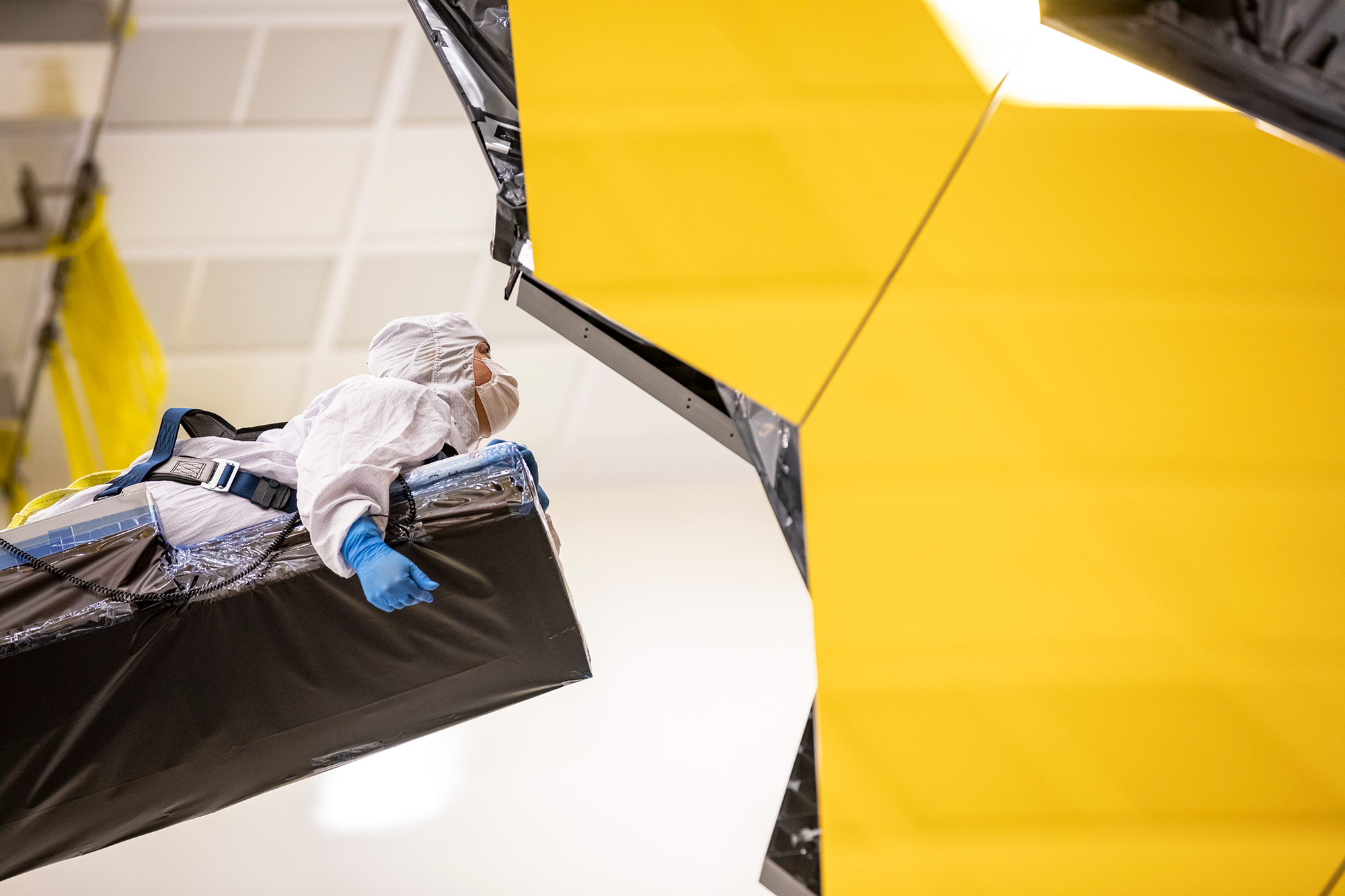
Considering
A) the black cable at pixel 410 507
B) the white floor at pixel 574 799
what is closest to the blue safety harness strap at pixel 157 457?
the black cable at pixel 410 507

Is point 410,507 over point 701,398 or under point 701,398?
under

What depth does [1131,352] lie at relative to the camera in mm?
1248

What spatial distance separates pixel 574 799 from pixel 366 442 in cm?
186

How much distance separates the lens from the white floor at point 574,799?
2.68 meters

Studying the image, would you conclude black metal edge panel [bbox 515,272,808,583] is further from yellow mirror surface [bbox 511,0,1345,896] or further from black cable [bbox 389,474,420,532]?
Result: black cable [bbox 389,474,420,532]

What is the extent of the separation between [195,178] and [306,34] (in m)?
0.77

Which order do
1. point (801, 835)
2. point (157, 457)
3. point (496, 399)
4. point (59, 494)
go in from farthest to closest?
point (496, 399) < point (59, 494) < point (157, 457) < point (801, 835)

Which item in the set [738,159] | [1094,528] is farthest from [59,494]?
[1094,528]

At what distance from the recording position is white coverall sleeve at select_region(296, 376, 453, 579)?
1.38 meters

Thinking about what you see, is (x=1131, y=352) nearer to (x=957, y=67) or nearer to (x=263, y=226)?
(x=957, y=67)

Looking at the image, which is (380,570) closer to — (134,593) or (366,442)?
(366,442)

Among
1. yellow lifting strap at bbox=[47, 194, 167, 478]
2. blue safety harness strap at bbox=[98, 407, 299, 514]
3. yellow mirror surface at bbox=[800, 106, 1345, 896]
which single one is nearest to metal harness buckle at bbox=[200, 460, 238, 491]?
blue safety harness strap at bbox=[98, 407, 299, 514]

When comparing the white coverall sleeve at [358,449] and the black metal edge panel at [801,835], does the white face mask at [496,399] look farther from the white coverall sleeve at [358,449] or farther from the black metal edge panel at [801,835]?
the black metal edge panel at [801,835]

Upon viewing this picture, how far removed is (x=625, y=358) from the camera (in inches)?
56.1
